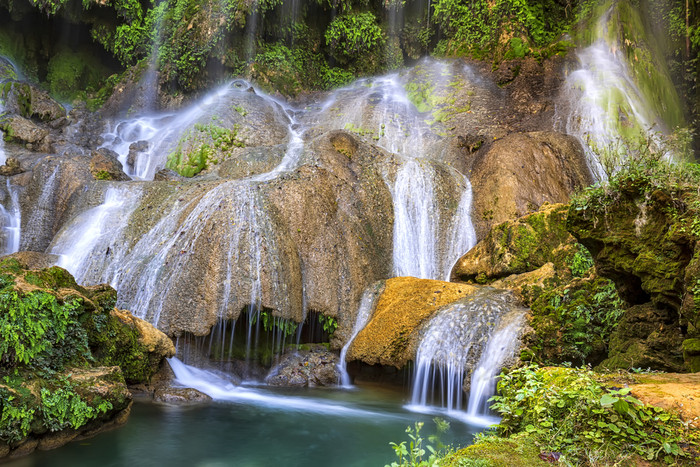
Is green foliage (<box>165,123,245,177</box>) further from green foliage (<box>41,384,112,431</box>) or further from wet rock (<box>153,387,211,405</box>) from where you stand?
green foliage (<box>41,384,112,431</box>)

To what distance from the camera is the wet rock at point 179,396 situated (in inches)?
301

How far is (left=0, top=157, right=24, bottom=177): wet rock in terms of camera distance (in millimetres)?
13977

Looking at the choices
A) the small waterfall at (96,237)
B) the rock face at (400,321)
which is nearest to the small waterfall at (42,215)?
the small waterfall at (96,237)

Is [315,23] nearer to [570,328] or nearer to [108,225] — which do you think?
[108,225]

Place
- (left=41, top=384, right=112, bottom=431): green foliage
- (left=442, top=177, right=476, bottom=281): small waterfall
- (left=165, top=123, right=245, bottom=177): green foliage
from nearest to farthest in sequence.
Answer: (left=41, top=384, right=112, bottom=431): green foliage, (left=442, top=177, right=476, bottom=281): small waterfall, (left=165, top=123, right=245, bottom=177): green foliage

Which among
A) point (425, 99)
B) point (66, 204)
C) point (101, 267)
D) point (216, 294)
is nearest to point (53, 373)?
point (216, 294)

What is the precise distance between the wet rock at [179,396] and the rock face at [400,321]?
3064mm

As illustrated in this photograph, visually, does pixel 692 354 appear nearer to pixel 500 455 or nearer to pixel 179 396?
pixel 500 455

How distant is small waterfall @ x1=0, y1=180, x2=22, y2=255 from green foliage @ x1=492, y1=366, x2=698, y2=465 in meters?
14.0

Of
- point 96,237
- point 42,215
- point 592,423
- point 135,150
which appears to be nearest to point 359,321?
point 96,237

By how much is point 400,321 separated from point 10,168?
40.7 ft

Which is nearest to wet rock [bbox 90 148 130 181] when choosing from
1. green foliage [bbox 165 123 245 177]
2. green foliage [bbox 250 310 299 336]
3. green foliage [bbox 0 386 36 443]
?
green foliage [bbox 165 123 245 177]

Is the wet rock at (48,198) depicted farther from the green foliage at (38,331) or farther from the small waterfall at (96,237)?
the green foliage at (38,331)

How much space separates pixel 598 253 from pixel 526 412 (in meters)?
3.11
